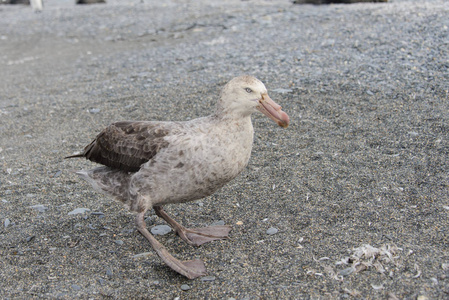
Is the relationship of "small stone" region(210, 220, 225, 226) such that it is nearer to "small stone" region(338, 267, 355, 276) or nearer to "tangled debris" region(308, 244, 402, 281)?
"tangled debris" region(308, 244, 402, 281)

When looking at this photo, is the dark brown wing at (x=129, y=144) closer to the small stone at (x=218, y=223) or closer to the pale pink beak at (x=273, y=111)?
the pale pink beak at (x=273, y=111)

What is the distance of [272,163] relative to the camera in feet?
20.9

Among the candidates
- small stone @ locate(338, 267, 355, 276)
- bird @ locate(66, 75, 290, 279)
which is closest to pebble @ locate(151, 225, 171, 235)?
bird @ locate(66, 75, 290, 279)

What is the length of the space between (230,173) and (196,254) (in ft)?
3.03

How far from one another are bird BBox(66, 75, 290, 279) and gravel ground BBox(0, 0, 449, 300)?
1.88 feet

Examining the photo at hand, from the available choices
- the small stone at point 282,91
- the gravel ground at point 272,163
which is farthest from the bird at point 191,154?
the small stone at point 282,91

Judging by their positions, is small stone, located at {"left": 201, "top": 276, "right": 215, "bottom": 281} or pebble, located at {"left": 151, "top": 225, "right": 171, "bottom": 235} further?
pebble, located at {"left": 151, "top": 225, "right": 171, "bottom": 235}

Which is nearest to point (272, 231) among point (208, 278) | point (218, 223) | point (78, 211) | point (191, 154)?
point (218, 223)

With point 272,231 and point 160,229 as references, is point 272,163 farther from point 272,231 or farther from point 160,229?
point 160,229

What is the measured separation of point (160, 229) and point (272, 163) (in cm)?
185

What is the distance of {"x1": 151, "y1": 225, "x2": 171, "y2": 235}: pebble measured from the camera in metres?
5.20

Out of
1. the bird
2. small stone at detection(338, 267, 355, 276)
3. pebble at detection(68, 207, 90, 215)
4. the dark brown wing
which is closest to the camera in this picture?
small stone at detection(338, 267, 355, 276)

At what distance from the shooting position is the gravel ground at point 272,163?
4.18 metres

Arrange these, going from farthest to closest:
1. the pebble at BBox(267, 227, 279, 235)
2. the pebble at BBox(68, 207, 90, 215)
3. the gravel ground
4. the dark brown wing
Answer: the pebble at BBox(68, 207, 90, 215), the pebble at BBox(267, 227, 279, 235), the dark brown wing, the gravel ground
